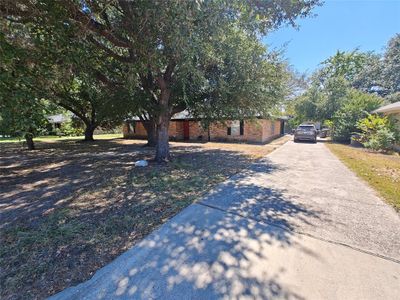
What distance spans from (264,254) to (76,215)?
325 centimetres

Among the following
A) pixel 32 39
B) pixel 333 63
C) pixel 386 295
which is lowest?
pixel 386 295

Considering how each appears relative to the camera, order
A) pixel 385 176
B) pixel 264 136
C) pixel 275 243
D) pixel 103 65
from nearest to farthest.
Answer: pixel 275 243 < pixel 385 176 < pixel 103 65 < pixel 264 136

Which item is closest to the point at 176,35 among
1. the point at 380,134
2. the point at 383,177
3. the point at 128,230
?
the point at 128,230

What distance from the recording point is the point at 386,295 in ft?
6.71

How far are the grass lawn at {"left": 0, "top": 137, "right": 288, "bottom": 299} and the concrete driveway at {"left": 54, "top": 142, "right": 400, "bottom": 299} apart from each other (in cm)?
32

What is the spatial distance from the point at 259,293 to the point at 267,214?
187 centimetres

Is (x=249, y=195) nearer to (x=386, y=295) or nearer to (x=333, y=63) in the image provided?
(x=386, y=295)

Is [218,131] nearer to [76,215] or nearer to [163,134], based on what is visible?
[163,134]

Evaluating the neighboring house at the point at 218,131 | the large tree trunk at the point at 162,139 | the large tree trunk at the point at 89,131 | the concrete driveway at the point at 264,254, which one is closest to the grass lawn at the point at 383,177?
the concrete driveway at the point at 264,254

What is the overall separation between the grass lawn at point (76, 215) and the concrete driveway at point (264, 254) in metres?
0.32

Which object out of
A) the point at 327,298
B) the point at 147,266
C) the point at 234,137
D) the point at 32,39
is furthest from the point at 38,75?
the point at 234,137

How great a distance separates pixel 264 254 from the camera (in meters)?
2.68

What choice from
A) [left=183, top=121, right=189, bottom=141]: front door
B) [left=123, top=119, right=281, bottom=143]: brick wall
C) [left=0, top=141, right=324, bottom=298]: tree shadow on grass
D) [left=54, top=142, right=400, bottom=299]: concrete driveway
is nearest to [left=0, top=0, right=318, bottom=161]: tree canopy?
[left=0, top=141, right=324, bottom=298]: tree shadow on grass

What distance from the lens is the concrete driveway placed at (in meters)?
2.12
